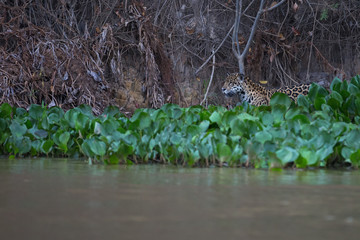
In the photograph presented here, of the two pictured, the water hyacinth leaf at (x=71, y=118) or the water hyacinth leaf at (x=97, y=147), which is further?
the water hyacinth leaf at (x=71, y=118)

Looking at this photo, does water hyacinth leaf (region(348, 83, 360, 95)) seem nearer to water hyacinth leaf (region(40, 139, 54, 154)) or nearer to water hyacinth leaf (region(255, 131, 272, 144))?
water hyacinth leaf (region(255, 131, 272, 144))

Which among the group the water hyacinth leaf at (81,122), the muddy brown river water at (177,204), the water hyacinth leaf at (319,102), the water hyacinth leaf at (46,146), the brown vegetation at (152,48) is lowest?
the muddy brown river water at (177,204)

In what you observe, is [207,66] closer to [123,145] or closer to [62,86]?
[62,86]

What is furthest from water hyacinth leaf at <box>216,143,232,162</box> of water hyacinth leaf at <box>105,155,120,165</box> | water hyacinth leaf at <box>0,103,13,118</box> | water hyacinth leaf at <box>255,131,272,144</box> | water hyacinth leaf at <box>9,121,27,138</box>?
water hyacinth leaf at <box>0,103,13,118</box>

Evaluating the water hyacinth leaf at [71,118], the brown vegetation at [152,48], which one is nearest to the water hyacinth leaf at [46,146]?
the water hyacinth leaf at [71,118]

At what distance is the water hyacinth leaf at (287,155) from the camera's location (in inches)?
168

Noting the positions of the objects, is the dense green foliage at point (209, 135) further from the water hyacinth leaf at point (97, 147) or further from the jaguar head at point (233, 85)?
the jaguar head at point (233, 85)

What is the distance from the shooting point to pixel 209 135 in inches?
190

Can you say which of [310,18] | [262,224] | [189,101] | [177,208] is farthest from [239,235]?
[310,18]

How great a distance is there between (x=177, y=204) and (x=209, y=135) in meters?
2.10

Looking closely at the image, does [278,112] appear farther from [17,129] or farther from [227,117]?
[17,129]

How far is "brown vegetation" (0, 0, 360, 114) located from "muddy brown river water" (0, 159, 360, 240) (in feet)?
15.4

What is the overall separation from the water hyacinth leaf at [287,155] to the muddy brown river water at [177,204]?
0.48 ft

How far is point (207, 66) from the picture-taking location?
34.1ft
